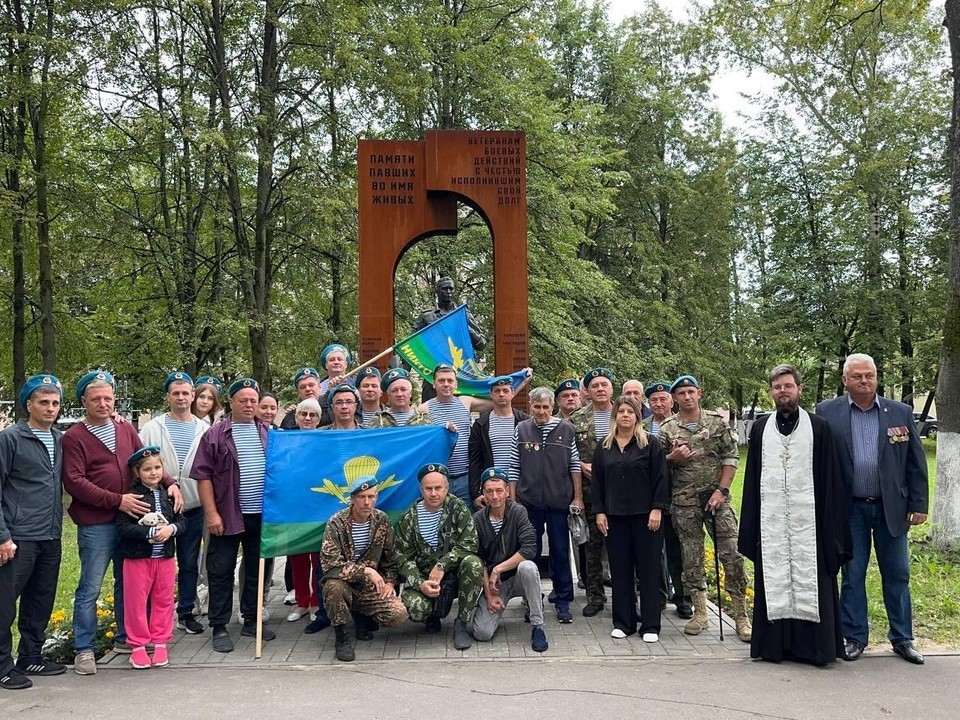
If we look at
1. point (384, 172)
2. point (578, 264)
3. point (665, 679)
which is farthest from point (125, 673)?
point (578, 264)

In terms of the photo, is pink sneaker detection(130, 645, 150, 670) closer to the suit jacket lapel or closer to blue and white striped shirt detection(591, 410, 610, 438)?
blue and white striped shirt detection(591, 410, 610, 438)

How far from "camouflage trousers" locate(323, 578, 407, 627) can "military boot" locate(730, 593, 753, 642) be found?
7.49ft

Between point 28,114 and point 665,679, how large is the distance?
568 inches

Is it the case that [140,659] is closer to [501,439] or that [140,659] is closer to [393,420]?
[393,420]

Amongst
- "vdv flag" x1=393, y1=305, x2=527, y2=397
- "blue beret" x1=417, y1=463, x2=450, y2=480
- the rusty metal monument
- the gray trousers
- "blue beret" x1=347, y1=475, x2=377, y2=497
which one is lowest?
the gray trousers

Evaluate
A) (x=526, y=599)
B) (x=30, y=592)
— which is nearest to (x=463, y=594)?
(x=526, y=599)

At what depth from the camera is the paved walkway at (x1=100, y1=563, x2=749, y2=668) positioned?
17.0 ft

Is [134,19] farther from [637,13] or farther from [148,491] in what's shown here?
[637,13]

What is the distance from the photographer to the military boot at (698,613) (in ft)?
18.4

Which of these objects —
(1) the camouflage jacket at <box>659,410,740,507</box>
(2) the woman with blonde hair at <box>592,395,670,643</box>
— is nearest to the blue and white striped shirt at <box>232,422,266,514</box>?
(2) the woman with blonde hair at <box>592,395,670,643</box>

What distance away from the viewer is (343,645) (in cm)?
520

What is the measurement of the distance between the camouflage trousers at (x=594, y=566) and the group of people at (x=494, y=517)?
17 mm

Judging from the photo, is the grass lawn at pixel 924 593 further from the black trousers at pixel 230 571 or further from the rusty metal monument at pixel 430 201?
the rusty metal monument at pixel 430 201

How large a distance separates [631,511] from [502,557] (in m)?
0.96
